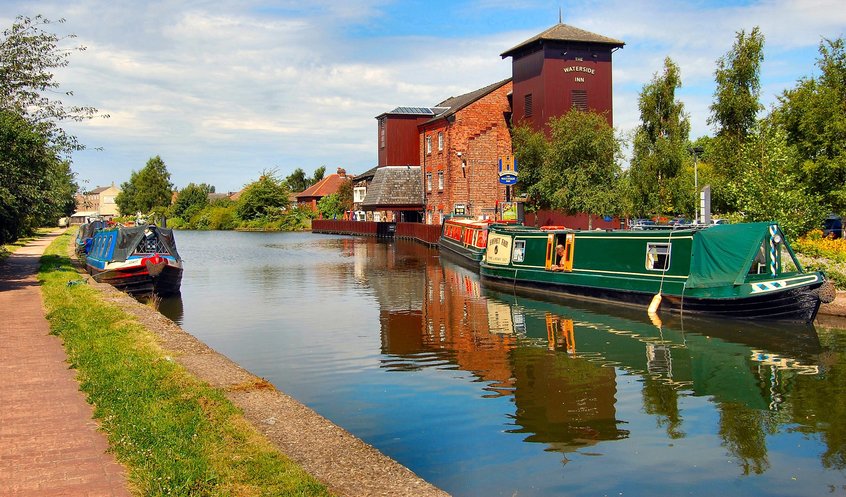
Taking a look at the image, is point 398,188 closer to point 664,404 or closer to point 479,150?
point 479,150

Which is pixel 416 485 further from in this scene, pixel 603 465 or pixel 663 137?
pixel 663 137

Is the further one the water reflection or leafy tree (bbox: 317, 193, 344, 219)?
leafy tree (bbox: 317, 193, 344, 219)

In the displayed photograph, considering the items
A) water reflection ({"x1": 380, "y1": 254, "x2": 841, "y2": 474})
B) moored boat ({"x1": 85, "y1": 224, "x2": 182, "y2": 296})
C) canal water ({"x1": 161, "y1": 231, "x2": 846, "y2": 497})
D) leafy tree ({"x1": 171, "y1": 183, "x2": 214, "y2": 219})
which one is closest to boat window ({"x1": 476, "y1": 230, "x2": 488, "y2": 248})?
canal water ({"x1": 161, "y1": 231, "x2": 846, "y2": 497})

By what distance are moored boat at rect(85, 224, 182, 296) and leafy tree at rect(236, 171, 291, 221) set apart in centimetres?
7238

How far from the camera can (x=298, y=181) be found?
5064 inches

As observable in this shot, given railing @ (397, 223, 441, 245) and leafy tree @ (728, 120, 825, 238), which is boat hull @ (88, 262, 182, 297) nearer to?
leafy tree @ (728, 120, 825, 238)

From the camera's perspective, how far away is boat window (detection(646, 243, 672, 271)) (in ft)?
70.7

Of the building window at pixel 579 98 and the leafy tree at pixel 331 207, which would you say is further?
the leafy tree at pixel 331 207

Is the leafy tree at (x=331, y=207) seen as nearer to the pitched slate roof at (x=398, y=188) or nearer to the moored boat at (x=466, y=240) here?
the pitched slate roof at (x=398, y=188)

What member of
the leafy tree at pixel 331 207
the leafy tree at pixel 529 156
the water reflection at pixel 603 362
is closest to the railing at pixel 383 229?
the leafy tree at pixel 331 207

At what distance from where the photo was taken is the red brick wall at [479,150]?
168 ft

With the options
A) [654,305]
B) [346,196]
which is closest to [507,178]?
[654,305]

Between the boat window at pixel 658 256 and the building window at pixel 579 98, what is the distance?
75.7 ft

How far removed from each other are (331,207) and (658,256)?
2791 inches
